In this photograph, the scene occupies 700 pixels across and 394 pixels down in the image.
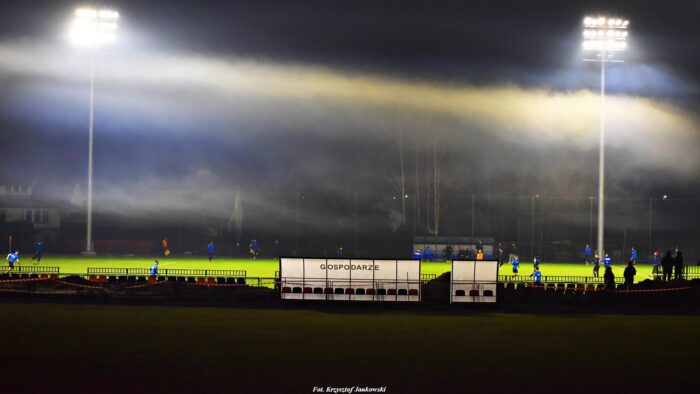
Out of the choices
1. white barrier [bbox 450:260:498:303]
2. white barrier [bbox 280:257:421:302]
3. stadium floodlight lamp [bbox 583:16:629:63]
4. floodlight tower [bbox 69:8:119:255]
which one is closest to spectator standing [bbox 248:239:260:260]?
floodlight tower [bbox 69:8:119:255]

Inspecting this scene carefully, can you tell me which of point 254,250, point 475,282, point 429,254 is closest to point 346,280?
point 475,282

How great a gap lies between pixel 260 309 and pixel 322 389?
14545 mm

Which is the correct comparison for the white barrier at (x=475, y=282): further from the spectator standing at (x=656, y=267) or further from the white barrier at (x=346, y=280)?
the spectator standing at (x=656, y=267)

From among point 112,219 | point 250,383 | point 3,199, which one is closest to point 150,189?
point 112,219

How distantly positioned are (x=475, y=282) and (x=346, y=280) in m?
4.96

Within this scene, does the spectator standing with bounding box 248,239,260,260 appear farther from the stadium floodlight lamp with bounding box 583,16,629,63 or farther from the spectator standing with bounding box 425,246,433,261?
the stadium floodlight lamp with bounding box 583,16,629,63

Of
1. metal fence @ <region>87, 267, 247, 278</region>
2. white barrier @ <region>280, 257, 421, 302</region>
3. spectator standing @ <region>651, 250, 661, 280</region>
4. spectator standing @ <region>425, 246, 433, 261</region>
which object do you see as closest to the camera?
white barrier @ <region>280, 257, 421, 302</region>

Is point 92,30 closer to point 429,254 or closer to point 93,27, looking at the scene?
point 93,27

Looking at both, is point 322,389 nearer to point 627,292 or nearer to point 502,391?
point 502,391

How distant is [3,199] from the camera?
7275 centimetres

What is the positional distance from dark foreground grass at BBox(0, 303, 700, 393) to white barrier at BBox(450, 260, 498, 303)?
216cm

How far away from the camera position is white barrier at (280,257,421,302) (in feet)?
96.4

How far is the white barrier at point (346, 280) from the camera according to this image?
29.4 metres

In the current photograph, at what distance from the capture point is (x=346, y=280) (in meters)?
29.4
